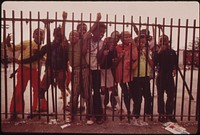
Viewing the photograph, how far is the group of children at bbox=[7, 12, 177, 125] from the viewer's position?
4965mm

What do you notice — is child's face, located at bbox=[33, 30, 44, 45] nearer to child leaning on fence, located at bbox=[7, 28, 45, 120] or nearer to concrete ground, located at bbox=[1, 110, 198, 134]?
child leaning on fence, located at bbox=[7, 28, 45, 120]

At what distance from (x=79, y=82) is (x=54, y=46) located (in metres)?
0.88

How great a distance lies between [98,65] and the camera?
504cm

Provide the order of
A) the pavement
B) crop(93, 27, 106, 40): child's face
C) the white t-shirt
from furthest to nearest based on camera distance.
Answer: the white t-shirt → crop(93, 27, 106, 40): child's face → the pavement

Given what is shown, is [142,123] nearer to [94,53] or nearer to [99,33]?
[94,53]

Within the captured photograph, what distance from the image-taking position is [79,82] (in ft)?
16.9

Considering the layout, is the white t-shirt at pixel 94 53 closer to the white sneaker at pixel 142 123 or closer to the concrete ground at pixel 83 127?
the concrete ground at pixel 83 127

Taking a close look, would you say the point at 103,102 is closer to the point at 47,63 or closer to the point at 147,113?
the point at 147,113

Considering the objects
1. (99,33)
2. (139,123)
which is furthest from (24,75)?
(139,123)

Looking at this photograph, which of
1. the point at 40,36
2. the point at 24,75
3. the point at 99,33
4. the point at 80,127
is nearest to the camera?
the point at 80,127

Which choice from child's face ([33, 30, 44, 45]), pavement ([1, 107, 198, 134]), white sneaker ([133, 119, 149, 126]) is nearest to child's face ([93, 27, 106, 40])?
child's face ([33, 30, 44, 45])

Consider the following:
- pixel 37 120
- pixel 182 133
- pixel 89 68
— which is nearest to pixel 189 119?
pixel 182 133

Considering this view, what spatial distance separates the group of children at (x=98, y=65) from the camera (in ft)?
16.3

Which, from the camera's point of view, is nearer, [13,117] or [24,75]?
[13,117]
